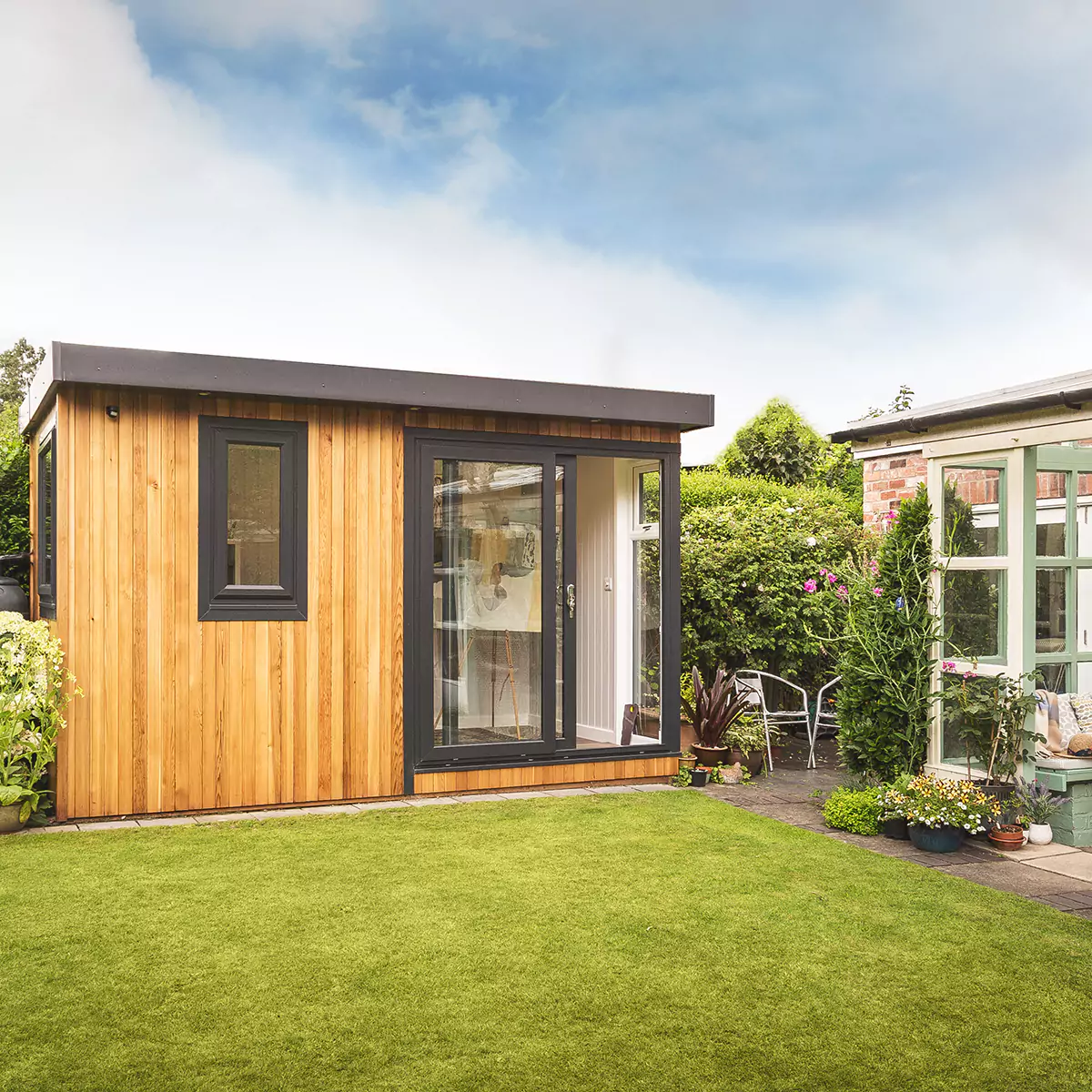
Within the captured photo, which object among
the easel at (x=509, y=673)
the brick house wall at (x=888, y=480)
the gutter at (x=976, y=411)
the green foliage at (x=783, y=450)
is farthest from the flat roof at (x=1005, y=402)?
the green foliage at (x=783, y=450)

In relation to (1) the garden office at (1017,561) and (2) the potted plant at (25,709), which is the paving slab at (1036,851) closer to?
(1) the garden office at (1017,561)

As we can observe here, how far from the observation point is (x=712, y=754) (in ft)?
25.6

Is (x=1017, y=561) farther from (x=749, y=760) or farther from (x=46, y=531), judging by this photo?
(x=46, y=531)

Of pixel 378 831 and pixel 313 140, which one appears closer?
pixel 378 831

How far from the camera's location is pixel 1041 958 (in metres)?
4.00

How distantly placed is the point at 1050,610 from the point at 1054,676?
389 mm

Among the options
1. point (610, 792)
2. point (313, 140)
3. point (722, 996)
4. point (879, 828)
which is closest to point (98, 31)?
point (313, 140)

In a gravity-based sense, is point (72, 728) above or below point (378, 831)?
above

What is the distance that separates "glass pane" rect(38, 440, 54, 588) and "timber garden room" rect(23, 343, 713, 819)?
5 centimetres

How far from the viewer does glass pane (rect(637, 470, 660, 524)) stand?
7816 mm

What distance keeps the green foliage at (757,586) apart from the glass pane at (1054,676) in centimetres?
279

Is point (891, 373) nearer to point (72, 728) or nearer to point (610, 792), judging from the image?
point (610, 792)

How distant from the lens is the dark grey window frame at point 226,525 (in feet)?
20.9

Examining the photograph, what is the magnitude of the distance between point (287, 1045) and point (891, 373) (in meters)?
21.5
